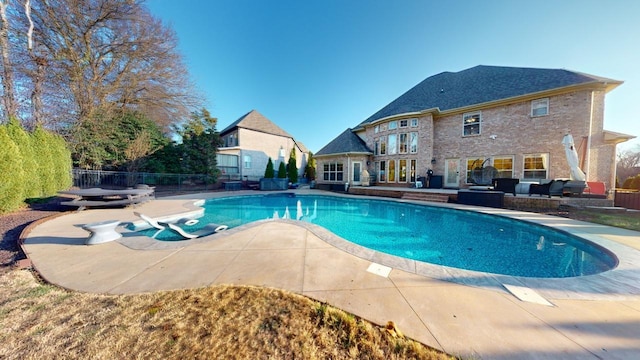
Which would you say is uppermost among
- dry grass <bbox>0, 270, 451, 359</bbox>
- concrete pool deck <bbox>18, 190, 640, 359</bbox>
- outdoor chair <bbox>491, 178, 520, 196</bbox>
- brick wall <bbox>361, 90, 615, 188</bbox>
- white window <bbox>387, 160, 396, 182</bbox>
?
brick wall <bbox>361, 90, 615, 188</bbox>

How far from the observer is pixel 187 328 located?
1.84 m

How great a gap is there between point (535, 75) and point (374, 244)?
1523 cm

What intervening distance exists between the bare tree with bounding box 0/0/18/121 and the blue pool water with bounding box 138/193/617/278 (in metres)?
9.39

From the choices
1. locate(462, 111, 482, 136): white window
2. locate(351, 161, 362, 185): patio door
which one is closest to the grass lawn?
locate(462, 111, 482, 136): white window

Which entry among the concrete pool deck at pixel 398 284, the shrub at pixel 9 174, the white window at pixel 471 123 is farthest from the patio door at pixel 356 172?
the shrub at pixel 9 174

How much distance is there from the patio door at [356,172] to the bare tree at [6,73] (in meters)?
18.2

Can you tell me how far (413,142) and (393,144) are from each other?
1.46m

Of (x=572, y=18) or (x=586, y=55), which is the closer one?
(x=572, y=18)

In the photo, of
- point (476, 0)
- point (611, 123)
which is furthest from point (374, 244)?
point (611, 123)

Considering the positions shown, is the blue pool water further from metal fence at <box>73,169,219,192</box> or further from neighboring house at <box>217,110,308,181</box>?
neighboring house at <box>217,110,308,181</box>

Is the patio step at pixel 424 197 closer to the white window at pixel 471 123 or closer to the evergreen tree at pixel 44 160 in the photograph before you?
the white window at pixel 471 123

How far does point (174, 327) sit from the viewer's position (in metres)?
1.85

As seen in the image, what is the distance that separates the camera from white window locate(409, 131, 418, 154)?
47.0 feet

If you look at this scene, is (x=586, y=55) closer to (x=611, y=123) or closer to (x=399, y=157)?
(x=611, y=123)
